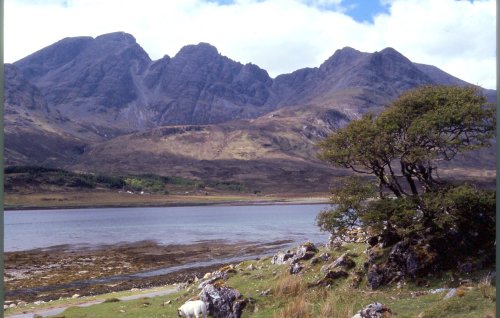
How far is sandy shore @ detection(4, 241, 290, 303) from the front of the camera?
47.1m

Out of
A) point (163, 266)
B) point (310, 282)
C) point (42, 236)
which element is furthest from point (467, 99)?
point (42, 236)

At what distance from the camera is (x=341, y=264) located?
27.0m

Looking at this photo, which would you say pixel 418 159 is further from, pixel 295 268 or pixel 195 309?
pixel 195 309

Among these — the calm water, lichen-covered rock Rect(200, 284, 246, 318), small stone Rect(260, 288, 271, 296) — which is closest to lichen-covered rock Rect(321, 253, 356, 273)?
small stone Rect(260, 288, 271, 296)

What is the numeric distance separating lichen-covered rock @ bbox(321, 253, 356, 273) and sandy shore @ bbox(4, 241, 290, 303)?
76.8ft

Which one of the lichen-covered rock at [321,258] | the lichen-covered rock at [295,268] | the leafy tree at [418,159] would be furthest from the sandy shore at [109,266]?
the leafy tree at [418,159]

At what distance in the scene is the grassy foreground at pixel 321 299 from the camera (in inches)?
720

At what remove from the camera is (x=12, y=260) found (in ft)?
219

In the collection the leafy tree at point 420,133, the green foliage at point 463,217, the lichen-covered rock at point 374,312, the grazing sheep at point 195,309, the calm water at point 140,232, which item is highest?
the leafy tree at point 420,133

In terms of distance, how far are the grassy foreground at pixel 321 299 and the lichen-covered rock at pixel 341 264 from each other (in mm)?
335

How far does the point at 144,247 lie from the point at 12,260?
752 inches

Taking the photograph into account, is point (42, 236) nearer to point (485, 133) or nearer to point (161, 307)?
point (161, 307)

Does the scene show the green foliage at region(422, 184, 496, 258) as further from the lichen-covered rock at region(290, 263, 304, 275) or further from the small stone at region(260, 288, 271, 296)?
the small stone at region(260, 288, 271, 296)

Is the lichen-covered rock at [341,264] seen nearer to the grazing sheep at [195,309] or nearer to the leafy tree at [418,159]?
the leafy tree at [418,159]
